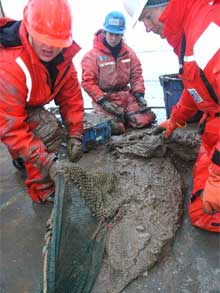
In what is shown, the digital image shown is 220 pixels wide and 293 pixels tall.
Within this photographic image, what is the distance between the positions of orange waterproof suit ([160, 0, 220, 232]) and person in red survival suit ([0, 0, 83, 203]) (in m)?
0.73

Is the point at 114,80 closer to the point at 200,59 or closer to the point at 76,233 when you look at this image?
the point at 200,59

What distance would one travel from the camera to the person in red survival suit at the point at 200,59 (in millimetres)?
1635

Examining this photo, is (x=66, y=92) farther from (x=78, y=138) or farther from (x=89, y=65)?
(x=89, y=65)

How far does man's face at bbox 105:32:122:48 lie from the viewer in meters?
3.97

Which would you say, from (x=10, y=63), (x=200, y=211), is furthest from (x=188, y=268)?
(x=10, y=63)

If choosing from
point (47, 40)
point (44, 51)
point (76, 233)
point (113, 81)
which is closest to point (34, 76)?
point (44, 51)

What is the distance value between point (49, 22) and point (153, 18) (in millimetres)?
678

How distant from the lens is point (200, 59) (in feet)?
5.54

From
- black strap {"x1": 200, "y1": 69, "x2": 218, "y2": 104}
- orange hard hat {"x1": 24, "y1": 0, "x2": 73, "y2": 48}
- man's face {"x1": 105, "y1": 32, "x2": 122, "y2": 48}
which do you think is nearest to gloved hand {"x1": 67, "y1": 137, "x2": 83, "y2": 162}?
orange hard hat {"x1": 24, "y1": 0, "x2": 73, "y2": 48}

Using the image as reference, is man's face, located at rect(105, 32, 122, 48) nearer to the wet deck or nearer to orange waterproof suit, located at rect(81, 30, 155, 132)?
orange waterproof suit, located at rect(81, 30, 155, 132)

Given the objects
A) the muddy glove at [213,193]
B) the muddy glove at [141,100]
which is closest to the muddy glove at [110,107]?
the muddy glove at [141,100]

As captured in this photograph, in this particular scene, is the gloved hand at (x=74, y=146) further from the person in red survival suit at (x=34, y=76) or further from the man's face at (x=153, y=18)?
the man's face at (x=153, y=18)

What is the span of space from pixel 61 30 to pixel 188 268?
1.73 m

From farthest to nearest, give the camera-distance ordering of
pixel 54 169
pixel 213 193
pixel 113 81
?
pixel 113 81
pixel 54 169
pixel 213 193
